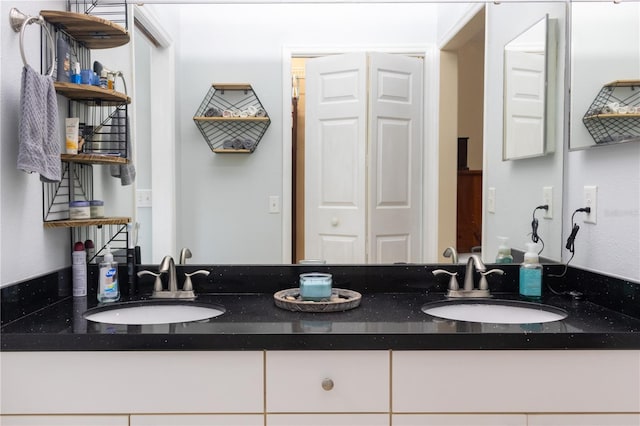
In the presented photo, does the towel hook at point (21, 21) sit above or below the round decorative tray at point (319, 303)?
above

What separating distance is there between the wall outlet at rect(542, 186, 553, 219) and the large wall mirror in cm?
13

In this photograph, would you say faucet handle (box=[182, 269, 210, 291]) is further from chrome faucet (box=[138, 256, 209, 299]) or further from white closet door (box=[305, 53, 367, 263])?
white closet door (box=[305, 53, 367, 263])

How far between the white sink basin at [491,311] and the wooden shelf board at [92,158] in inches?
43.5

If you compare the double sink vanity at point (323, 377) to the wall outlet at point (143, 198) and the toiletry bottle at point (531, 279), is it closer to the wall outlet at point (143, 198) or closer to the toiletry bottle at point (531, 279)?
the toiletry bottle at point (531, 279)

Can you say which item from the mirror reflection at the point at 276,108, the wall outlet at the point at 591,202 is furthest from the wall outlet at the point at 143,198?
the wall outlet at the point at 591,202

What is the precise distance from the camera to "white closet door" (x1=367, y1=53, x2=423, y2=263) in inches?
72.8

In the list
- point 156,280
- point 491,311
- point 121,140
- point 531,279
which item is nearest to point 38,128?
point 121,140

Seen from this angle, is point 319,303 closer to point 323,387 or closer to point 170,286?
point 323,387

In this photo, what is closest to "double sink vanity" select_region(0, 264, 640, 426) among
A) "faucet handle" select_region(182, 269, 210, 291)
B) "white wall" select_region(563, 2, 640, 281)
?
"white wall" select_region(563, 2, 640, 281)

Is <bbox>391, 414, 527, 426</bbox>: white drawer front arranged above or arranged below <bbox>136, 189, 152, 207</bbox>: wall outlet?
below

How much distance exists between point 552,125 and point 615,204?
41 cm

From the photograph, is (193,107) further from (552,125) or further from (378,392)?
(552,125)

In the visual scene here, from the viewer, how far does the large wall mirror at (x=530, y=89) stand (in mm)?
1878

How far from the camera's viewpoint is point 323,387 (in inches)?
50.9
